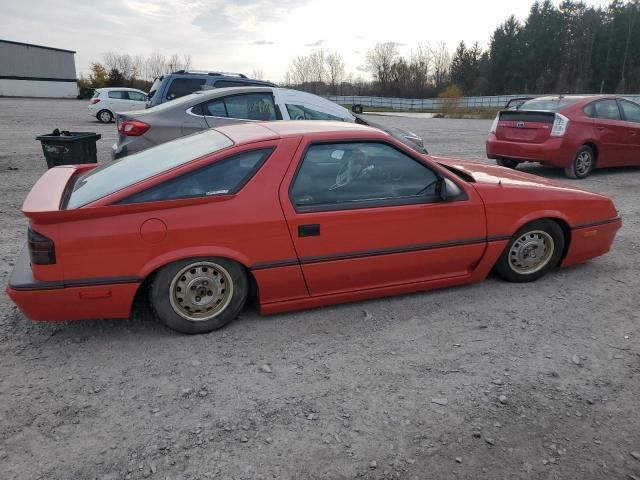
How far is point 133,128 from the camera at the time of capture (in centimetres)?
644

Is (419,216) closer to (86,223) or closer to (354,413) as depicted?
(354,413)

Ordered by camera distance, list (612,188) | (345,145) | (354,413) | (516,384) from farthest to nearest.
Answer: (612,188) < (345,145) < (516,384) < (354,413)

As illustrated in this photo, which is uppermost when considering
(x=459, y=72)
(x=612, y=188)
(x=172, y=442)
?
(x=459, y=72)

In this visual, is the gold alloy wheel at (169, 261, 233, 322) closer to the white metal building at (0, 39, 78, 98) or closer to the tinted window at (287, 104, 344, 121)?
the tinted window at (287, 104, 344, 121)

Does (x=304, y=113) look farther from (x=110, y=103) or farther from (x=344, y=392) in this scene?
(x=110, y=103)

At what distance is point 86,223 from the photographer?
2924mm

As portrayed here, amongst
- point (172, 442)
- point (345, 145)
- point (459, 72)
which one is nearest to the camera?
point (172, 442)

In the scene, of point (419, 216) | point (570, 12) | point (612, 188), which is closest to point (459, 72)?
point (570, 12)

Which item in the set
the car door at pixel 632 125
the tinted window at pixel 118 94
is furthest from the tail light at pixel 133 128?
the tinted window at pixel 118 94

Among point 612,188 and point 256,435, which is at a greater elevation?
point 612,188

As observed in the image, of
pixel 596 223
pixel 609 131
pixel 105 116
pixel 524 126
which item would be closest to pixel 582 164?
pixel 609 131

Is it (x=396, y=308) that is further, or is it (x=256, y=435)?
(x=396, y=308)

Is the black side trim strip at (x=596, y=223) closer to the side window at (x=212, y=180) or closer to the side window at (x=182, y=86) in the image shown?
the side window at (x=212, y=180)

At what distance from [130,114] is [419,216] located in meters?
4.85
